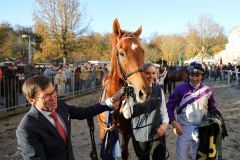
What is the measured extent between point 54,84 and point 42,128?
10013mm

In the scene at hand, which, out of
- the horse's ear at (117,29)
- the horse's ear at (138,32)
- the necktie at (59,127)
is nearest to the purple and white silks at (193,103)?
the horse's ear at (138,32)

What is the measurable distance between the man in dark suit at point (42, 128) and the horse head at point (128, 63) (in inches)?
36.6

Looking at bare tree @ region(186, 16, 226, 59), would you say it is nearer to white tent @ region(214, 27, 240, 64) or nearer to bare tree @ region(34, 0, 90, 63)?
white tent @ region(214, 27, 240, 64)

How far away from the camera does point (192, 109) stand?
3287 millimetres

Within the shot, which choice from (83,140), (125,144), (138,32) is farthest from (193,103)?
(83,140)

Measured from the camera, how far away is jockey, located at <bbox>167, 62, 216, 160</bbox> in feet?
10.7

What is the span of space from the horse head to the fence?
6400 mm

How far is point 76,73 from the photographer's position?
1427cm

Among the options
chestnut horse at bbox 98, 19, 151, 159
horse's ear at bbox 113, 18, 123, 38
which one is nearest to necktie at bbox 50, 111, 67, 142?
chestnut horse at bbox 98, 19, 151, 159

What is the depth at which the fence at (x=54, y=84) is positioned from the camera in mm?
8688

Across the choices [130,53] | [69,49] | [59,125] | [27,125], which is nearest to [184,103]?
[130,53]

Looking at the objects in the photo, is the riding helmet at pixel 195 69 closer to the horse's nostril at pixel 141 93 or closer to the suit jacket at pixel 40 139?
the horse's nostril at pixel 141 93

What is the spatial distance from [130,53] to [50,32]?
75.1 ft

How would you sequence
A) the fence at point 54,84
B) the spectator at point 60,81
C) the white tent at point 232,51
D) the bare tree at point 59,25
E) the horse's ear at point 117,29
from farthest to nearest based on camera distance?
1. the white tent at point 232,51
2. the bare tree at point 59,25
3. the spectator at point 60,81
4. the fence at point 54,84
5. the horse's ear at point 117,29
